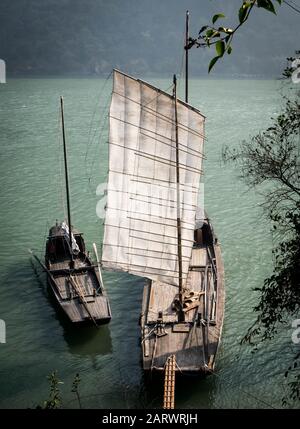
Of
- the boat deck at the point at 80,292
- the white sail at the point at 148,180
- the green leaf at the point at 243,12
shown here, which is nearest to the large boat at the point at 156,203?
the white sail at the point at 148,180

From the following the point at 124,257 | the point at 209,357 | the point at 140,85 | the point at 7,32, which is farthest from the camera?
the point at 7,32

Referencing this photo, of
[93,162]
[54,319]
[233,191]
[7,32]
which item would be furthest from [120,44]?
[54,319]

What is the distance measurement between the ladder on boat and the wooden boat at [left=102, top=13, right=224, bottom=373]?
103 cm

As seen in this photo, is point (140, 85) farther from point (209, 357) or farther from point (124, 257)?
point (209, 357)

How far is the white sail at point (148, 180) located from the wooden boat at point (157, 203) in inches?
1.0

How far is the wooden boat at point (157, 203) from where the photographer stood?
46.2 feet

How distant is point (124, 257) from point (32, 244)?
28.7 feet

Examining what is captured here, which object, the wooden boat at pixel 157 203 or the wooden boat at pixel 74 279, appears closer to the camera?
the wooden boat at pixel 157 203

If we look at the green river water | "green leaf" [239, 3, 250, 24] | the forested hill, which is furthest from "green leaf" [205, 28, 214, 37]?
the forested hill

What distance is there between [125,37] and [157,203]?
408 ft

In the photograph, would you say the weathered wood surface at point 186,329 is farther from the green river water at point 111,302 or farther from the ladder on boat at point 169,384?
the green river water at point 111,302

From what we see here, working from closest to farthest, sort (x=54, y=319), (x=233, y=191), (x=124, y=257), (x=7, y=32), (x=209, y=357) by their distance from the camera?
(x=209, y=357)
(x=124, y=257)
(x=54, y=319)
(x=233, y=191)
(x=7, y=32)

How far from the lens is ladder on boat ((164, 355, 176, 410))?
11168 mm

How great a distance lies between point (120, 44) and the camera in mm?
129250
